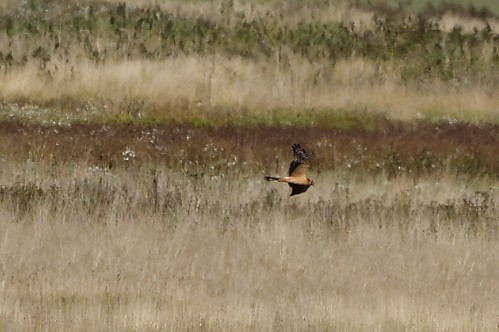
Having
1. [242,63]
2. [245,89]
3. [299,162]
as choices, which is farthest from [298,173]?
[242,63]

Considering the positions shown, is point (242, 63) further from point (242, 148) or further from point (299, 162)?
point (299, 162)

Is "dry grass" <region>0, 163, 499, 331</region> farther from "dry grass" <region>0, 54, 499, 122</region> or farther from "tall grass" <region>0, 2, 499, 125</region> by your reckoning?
"tall grass" <region>0, 2, 499, 125</region>

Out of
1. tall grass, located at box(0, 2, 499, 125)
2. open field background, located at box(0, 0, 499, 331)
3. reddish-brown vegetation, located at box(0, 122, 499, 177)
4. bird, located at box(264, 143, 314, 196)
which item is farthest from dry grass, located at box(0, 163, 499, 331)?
tall grass, located at box(0, 2, 499, 125)

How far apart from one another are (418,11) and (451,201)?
16084 millimetres

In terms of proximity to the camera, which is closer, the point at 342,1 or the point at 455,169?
the point at 455,169

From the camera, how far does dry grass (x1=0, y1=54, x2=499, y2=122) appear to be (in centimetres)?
2088

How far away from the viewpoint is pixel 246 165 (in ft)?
52.8

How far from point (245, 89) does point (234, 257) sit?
11948mm

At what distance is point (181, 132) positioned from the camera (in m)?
17.8

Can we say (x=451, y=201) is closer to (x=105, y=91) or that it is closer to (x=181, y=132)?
(x=181, y=132)

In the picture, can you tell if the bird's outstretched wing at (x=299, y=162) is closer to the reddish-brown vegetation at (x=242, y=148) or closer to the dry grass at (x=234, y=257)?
the dry grass at (x=234, y=257)

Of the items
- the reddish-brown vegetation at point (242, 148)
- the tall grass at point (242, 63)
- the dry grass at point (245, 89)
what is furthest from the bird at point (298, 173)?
the dry grass at point (245, 89)

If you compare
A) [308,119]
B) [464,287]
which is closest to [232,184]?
[464,287]

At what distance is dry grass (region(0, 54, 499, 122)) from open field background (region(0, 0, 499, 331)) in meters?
0.05
